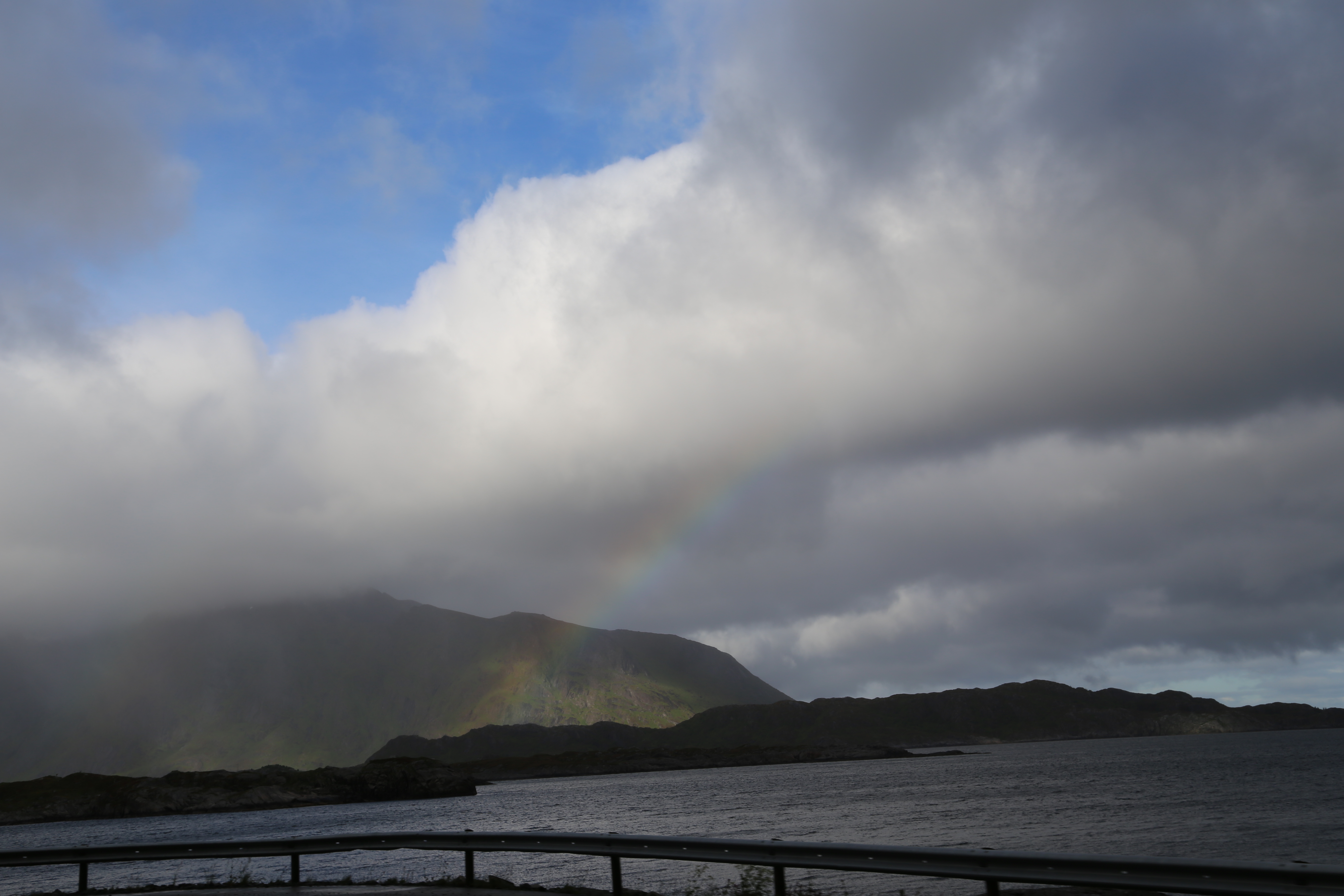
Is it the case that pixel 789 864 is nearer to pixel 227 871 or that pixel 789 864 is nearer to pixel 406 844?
pixel 406 844

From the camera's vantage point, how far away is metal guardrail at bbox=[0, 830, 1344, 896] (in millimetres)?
11828

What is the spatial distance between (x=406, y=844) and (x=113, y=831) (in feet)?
661

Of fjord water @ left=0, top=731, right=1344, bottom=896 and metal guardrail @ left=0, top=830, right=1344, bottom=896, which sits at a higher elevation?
metal guardrail @ left=0, top=830, right=1344, bottom=896

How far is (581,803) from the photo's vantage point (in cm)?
15112

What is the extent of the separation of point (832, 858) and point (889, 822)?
63.3 metres

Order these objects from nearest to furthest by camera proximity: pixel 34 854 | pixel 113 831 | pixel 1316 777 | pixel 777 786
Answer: pixel 34 854, pixel 1316 777, pixel 777 786, pixel 113 831

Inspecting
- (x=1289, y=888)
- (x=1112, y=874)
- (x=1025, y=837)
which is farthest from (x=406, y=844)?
(x=1025, y=837)

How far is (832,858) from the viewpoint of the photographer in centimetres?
1527

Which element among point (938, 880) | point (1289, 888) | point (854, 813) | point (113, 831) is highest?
point (1289, 888)

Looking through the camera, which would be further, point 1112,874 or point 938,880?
point 938,880

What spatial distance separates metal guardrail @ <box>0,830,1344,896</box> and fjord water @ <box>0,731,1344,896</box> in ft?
13.1

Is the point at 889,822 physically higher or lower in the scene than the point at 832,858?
lower

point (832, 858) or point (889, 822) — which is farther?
point (889, 822)

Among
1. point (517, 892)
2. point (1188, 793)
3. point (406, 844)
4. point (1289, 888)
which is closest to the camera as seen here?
point (1289, 888)
